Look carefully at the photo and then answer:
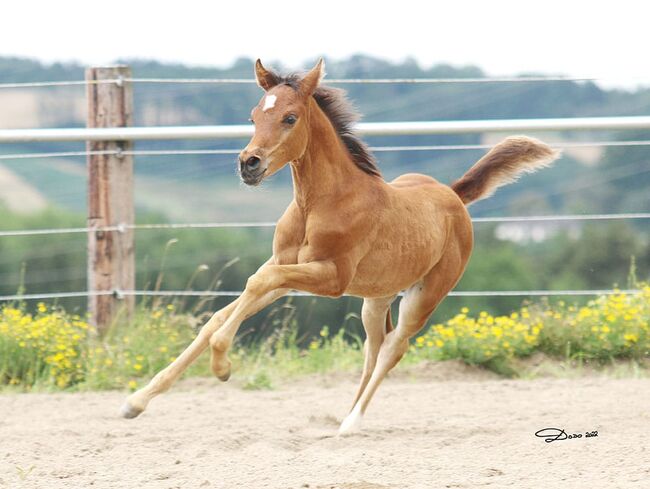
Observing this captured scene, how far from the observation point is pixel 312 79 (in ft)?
13.0

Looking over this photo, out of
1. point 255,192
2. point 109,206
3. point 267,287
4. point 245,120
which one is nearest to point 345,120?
point 267,287

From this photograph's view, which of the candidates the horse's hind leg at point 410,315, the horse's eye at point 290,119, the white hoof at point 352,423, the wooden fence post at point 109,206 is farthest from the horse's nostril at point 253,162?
the wooden fence post at point 109,206

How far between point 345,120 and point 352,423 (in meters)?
1.38

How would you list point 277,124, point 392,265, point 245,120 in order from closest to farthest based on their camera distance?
point 277,124 → point 392,265 → point 245,120

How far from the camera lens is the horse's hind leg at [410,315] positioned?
15.1 ft

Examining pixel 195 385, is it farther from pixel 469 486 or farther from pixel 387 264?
pixel 469 486

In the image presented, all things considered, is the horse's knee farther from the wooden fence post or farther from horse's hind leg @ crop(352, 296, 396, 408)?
the wooden fence post

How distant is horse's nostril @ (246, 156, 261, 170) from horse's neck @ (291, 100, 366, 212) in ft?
1.24

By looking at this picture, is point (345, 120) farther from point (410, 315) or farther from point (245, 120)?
point (245, 120)

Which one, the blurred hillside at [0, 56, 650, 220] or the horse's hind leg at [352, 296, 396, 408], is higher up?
the horse's hind leg at [352, 296, 396, 408]

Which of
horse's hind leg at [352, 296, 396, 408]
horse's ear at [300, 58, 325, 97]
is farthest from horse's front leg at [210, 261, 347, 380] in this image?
horse's hind leg at [352, 296, 396, 408]

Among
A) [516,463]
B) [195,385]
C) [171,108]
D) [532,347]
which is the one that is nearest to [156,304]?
[195,385]

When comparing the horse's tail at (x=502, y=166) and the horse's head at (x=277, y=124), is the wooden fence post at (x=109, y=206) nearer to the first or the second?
the horse's tail at (x=502, y=166)

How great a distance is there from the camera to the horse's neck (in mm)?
4035
